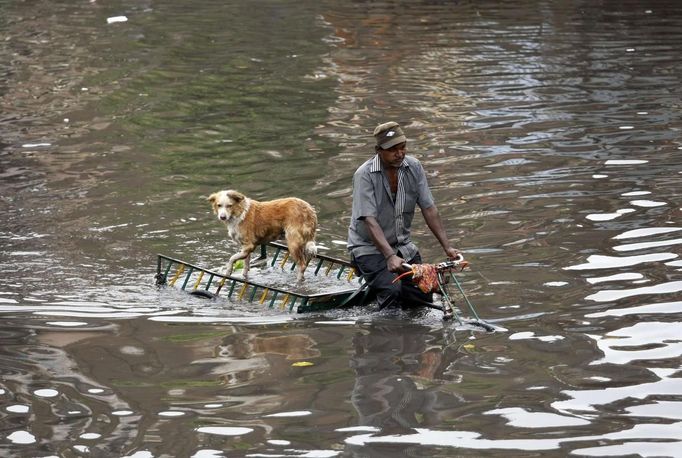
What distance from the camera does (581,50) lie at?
24.4 meters

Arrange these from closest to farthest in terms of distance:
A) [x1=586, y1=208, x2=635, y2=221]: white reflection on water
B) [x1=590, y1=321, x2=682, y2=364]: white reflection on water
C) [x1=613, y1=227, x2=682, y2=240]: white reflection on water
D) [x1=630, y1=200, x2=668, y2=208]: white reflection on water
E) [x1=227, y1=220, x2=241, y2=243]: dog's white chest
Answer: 1. [x1=590, y1=321, x2=682, y2=364]: white reflection on water
2. [x1=227, y1=220, x2=241, y2=243]: dog's white chest
3. [x1=613, y1=227, x2=682, y2=240]: white reflection on water
4. [x1=586, y1=208, x2=635, y2=221]: white reflection on water
5. [x1=630, y1=200, x2=668, y2=208]: white reflection on water

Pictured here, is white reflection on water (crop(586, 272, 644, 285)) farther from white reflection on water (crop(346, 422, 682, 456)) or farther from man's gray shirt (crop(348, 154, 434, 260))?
white reflection on water (crop(346, 422, 682, 456))

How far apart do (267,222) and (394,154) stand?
1947 mm

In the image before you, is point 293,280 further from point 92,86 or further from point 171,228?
point 92,86

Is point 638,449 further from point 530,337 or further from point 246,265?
point 246,265

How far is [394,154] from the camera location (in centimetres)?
942

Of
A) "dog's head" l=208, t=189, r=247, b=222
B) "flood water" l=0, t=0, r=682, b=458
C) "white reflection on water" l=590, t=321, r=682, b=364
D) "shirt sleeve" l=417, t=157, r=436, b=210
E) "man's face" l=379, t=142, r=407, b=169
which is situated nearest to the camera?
"flood water" l=0, t=0, r=682, b=458

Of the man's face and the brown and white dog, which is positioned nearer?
the man's face

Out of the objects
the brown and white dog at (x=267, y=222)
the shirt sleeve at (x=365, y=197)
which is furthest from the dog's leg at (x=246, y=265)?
the shirt sleeve at (x=365, y=197)

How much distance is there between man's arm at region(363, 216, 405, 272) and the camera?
9.30 meters

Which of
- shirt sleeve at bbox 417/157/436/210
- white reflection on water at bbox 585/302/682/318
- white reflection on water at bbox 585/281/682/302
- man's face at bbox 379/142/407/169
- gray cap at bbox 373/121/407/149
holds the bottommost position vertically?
white reflection on water at bbox 585/302/682/318

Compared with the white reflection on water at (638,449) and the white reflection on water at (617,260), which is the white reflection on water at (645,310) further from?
the white reflection on water at (638,449)

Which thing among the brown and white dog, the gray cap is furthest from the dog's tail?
the gray cap

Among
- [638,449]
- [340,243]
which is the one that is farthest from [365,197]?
[638,449]
